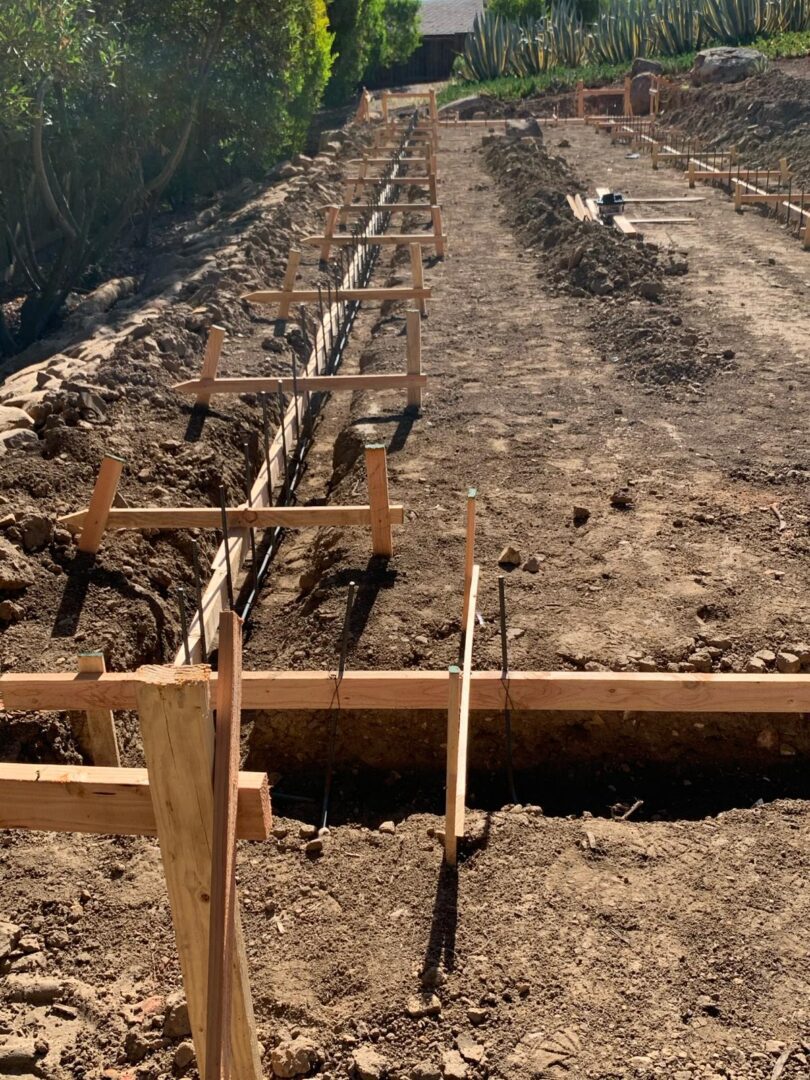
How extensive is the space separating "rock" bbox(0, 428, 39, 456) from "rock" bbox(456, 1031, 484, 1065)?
5303 mm

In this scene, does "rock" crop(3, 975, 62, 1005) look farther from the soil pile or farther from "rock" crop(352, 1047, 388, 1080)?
the soil pile

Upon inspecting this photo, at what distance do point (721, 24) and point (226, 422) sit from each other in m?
36.8

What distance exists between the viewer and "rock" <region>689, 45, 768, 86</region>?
106 feet

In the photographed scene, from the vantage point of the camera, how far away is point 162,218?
22.1 metres

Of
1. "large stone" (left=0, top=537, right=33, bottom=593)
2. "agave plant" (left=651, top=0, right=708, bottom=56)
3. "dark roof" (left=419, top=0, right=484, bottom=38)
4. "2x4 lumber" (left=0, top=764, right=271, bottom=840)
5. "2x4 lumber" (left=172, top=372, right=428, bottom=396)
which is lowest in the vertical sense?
"large stone" (left=0, top=537, right=33, bottom=593)

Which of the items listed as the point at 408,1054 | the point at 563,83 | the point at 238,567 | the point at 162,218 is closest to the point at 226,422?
the point at 238,567

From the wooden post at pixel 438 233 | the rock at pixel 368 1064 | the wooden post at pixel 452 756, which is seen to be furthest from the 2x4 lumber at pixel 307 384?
the wooden post at pixel 438 233

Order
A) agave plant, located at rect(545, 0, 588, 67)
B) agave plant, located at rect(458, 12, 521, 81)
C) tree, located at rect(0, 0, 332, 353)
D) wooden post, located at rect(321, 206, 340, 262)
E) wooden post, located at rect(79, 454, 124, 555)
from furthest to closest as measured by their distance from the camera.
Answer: agave plant, located at rect(458, 12, 521, 81)
agave plant, located at rect(545, 0, 588, 67)
wooden post, located at rect(321, 206, 340, 262)
tree, located at rect(0, 0, 332, 353)
wooden post, located at rect(79, 454, 124, 555)

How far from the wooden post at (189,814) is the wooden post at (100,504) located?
4002mm

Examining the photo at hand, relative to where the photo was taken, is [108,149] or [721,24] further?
[721,24]

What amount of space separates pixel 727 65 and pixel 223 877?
35.5 meters

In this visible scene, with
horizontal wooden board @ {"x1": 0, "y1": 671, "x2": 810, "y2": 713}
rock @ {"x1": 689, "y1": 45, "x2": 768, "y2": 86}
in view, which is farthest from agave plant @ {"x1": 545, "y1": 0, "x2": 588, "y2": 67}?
horizontal wooden board @ {"x1": 0, "y1": 671, "x2": 810, "y2": 713}

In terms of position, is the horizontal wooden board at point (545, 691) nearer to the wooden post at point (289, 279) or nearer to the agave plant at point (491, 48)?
the wooden post at point (289, 279)

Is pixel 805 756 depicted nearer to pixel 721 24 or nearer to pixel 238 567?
pixel 238 567
